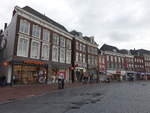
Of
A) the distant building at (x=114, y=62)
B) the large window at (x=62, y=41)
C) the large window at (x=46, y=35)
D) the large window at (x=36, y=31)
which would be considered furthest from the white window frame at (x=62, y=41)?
the distant building at (x=114, y=62)

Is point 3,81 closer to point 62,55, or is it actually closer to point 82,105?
point 62,55

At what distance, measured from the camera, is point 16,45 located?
2158cm

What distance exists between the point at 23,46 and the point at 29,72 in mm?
4551

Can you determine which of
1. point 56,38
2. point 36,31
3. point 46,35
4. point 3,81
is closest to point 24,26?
point 36,31

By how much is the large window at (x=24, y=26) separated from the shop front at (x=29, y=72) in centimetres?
511

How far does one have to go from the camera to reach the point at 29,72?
24000 mm

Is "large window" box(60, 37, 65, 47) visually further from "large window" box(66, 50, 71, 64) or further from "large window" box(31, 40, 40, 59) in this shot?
"large window" box(31, 40, 40, 59)

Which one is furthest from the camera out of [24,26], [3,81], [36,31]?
[36,31]

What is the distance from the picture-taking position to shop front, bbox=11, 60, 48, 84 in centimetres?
2174

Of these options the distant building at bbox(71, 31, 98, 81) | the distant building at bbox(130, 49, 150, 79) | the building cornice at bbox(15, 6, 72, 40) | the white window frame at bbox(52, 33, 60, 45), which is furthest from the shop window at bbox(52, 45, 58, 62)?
the distant building at bbox(130, 49, 150, 79)

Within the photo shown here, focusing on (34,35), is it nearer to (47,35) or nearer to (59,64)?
(47,35)

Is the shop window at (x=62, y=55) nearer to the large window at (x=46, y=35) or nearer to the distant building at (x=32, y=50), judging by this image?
the distant building at (x=32, y=50)

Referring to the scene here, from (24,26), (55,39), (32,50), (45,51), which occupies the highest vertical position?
(24,26)

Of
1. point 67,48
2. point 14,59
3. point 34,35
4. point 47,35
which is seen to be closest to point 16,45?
point 14,59
